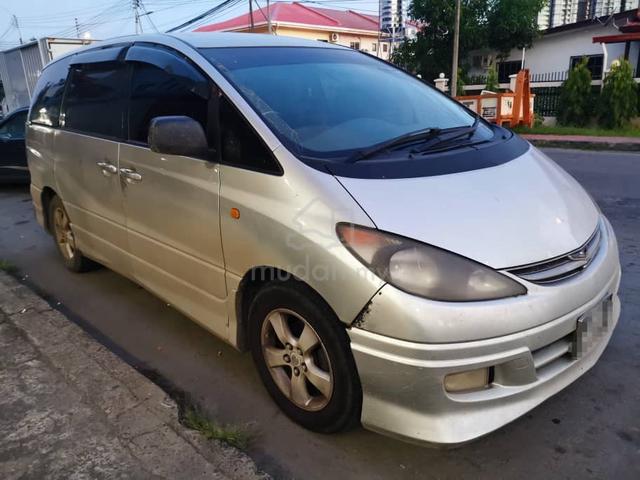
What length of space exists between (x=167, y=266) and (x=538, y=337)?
6.60ft

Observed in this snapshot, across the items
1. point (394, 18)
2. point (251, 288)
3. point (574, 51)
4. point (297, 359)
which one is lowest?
point (297, 359)

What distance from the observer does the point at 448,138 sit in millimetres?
2771

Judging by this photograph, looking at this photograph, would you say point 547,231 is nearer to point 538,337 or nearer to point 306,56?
point 538,337

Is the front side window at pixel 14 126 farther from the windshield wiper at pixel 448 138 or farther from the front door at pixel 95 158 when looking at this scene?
the windshield wiper at pixel 448 138

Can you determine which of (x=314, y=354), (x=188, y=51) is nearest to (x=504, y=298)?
(x=314, y=354)

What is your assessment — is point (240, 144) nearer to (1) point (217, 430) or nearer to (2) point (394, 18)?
(1) point (217, 430)

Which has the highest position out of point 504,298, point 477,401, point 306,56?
point 306,56

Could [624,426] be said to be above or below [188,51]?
below

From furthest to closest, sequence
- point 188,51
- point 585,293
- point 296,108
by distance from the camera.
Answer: point 188,51 → point 296,108 → point 585,293

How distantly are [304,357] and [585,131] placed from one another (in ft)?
48.3

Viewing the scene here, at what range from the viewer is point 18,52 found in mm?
14742

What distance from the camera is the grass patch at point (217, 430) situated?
236 centimetres

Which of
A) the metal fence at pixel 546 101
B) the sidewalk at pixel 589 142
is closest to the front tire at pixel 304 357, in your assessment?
the sidewalk at pixel 589 142

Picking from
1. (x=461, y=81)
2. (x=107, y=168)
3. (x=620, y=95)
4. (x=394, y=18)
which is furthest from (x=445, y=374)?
(x=394, y=18)
